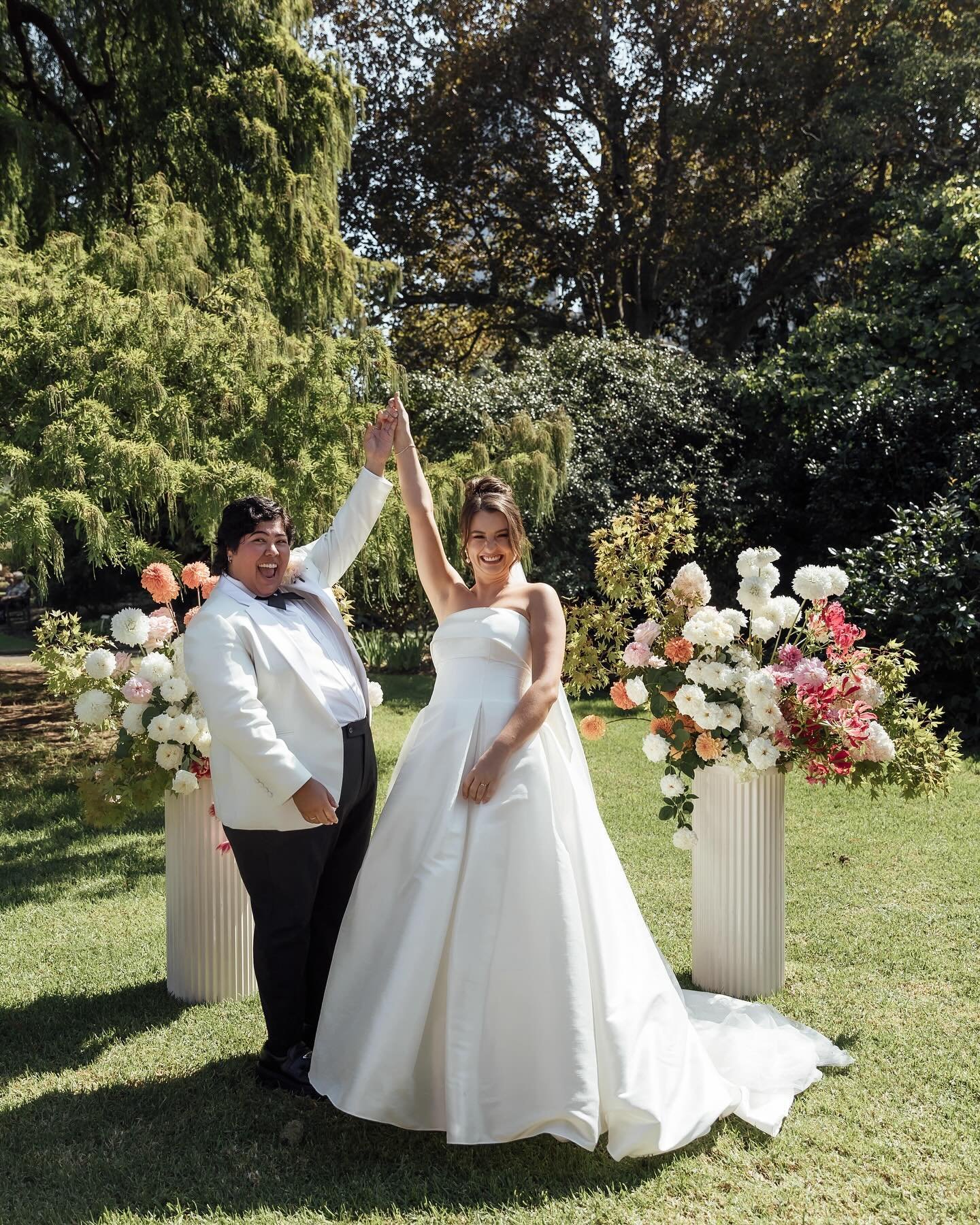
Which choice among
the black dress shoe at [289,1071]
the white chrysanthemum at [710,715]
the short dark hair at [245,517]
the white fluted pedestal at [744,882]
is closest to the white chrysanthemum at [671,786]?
the white fluted pedestal at [744,882]

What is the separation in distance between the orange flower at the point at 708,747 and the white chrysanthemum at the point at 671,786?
0.58 ft

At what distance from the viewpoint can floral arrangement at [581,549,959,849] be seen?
3865 mm

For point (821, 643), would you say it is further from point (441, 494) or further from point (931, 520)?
point (931, 520)

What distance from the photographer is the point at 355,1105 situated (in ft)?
9.68

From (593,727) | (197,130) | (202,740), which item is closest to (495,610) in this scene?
(593,727)

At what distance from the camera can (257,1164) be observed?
117 inches

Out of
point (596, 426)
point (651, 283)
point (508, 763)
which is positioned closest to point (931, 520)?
point (596, 426)

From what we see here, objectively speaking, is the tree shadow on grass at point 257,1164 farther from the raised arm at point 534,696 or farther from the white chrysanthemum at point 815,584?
the white chrysanthemum at point 815,584

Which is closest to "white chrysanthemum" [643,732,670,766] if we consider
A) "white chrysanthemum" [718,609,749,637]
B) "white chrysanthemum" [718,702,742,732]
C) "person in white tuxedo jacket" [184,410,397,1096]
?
"white chrysanthemum" [718,702,742,732]

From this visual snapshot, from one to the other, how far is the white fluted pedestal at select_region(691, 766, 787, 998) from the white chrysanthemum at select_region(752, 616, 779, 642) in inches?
21.5

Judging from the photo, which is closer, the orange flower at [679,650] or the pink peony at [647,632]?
the orange flower at [679,650]

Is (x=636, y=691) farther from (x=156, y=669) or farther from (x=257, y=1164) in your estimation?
(x=257, y=1164)

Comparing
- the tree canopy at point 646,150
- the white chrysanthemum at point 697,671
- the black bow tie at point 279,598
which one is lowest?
the white chrysanthemum at point 697,671

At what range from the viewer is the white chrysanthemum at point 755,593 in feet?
13.0
